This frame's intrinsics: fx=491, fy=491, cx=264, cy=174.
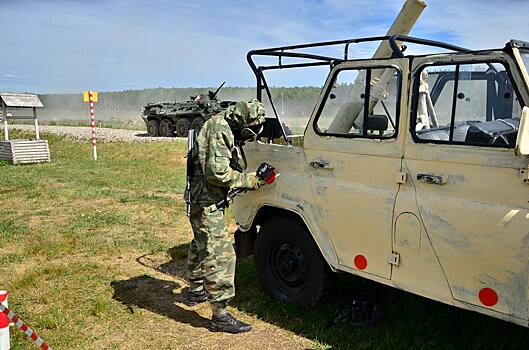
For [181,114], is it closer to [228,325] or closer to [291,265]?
[291,265]

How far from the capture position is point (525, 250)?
2732 millimetres

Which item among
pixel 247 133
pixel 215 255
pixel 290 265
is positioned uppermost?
pixel 247 133

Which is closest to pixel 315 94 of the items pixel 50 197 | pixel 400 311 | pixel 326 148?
pixel 326 148

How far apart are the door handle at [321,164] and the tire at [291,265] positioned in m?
0.57

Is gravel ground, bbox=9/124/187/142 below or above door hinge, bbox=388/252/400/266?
above

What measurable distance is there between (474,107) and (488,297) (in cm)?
120

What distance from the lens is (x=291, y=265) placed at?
4.30 meters

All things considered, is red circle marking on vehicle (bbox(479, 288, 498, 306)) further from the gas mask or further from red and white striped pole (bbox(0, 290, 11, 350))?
red and white striped pole (bbox(0, 290, 11, 350))

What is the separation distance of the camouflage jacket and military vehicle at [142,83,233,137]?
625 inches

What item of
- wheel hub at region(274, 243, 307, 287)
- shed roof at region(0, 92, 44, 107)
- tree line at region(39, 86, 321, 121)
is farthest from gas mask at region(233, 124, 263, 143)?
tree line at region(39, 86, 321, 121)

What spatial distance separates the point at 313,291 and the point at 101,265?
9.20ft

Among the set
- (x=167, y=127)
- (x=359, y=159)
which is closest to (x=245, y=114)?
(x=359, y=159)

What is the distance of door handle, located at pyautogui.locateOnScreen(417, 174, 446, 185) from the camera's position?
309 cm

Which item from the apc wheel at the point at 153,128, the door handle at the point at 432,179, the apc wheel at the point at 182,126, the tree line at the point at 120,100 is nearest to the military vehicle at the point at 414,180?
the door handle at the point at 432,179
